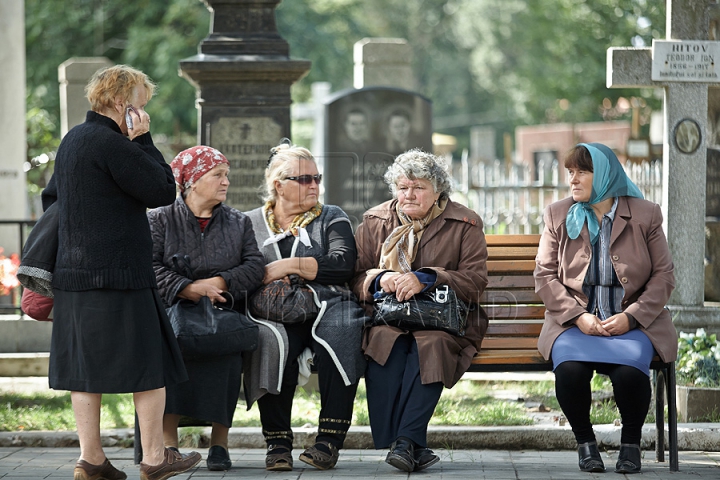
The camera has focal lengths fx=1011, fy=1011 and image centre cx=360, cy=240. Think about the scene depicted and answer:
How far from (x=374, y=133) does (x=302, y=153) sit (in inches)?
231

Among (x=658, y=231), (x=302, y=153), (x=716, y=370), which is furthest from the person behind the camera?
(x=716, y=370)

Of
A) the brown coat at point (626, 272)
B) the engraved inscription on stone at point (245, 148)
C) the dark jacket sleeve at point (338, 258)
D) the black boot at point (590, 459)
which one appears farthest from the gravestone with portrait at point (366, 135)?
the black boot at point (590, 459)

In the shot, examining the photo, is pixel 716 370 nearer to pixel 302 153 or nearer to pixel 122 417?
pixel 302 153

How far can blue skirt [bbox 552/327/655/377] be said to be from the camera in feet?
15.7

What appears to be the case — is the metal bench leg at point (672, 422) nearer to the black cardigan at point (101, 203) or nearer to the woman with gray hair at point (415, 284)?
the woman with gray hair at point (415, 284)

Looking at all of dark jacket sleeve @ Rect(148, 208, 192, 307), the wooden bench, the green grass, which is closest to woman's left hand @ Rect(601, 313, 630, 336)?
the wooden bench

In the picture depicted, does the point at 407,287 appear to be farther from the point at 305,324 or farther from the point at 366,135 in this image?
the point at 366,135

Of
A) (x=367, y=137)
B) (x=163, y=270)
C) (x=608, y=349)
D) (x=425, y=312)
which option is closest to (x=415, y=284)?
(x=425, y=312)

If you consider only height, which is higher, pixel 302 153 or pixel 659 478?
pixel 302 153

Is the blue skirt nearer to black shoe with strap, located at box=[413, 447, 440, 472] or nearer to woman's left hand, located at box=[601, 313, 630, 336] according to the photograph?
woman's left hand, located at box=[601, 313, 630, 336]

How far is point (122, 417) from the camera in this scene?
618 cm

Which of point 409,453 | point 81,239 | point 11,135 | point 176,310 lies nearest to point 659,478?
point 409,453

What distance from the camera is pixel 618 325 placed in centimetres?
489

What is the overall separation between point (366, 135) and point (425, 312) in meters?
6.46
